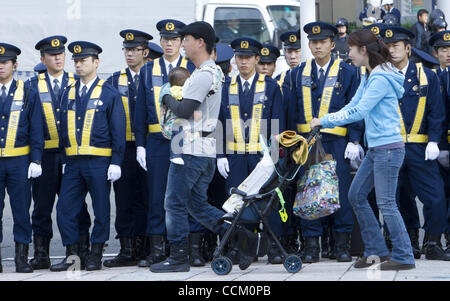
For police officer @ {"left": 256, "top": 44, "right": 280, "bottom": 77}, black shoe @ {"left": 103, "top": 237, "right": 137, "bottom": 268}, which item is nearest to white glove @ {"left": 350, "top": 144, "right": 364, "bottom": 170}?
police officer @ {"left": 256, "top": 44, "right": 280, "bottom": 77}

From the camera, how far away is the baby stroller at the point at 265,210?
7.61 meters

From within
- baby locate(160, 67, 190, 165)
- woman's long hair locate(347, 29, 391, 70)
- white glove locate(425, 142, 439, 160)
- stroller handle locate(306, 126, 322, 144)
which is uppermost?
woman's long hair locate(347, 29, 391, 70)

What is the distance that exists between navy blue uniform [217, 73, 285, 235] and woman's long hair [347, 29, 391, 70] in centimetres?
150

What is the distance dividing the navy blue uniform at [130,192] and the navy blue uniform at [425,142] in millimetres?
2662

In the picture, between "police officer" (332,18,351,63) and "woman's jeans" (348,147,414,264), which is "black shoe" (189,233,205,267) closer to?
"woman's jeans" (348,147,414,264)

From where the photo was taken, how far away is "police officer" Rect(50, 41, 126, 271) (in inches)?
340

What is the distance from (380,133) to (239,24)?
10317mm

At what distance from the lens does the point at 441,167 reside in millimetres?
9062

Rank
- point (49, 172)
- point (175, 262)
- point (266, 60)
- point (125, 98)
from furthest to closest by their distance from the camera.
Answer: point (266, 60) → point (125, 98) → point (49, 172) → point (175, 262)

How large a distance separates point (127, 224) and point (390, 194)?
2.95 meters

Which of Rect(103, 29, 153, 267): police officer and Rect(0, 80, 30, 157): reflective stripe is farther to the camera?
Rect(103, 29, 153, 267): police officer

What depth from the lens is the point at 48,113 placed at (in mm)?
9273

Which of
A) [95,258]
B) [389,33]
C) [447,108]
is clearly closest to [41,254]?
[95,258]

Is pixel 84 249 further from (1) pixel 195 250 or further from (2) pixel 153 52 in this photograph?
(2) pixel 153 52
